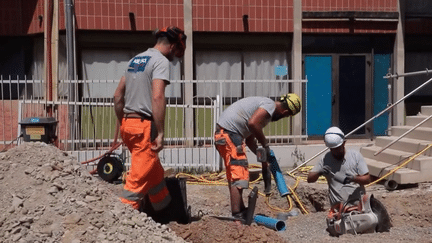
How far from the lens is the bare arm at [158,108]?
17.0 feet

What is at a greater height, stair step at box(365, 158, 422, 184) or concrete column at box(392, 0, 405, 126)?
concrete column at box(392, 0, 405, 126)

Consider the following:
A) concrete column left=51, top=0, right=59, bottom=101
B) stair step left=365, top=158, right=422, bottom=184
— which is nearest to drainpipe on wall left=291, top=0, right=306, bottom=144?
stair step left=365, top=158, right=422, bottom=184

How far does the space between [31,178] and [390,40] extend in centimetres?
1046

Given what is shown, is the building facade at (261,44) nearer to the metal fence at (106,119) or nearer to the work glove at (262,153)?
the metal fence at (106,119)

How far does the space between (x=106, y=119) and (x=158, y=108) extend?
683 centimetres

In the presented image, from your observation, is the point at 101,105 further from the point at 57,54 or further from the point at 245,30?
the point at 245,30

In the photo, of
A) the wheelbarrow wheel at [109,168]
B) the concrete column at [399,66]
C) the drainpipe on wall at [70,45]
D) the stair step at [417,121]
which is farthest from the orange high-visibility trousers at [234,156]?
the concrete column at [399,66]

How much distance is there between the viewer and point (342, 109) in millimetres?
13891

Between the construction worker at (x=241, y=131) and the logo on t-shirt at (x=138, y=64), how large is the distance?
150 cm

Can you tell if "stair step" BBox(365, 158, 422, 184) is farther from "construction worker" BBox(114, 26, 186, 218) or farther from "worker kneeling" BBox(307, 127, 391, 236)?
"construction worker" BBox(114, 26, 186, 218)

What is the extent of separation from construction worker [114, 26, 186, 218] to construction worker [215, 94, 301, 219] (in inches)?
42.0

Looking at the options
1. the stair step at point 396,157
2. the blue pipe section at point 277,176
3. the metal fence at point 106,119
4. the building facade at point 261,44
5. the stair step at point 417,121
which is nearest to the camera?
the blue pipe section at point 277,176

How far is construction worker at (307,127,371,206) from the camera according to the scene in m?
6.66

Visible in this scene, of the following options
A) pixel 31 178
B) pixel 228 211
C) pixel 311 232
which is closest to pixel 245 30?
pixel 228 211
